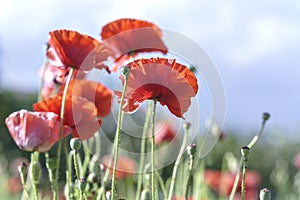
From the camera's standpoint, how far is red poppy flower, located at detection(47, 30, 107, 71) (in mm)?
1038

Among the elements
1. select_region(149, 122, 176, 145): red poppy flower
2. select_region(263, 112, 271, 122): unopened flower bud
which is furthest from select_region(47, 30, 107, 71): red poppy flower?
select_region(149, 122, 176, 145): red poppy flower

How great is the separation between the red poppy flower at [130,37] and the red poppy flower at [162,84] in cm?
25

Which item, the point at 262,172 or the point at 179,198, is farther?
the point at 262,172

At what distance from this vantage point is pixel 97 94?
1.17m

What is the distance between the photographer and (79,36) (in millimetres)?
1040

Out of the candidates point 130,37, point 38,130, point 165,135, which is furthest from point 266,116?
point 165,135

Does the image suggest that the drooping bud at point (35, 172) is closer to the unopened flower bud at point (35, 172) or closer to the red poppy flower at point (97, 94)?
the unopened flower bud at point (35, 172)

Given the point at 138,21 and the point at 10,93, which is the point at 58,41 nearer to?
the point at 138,21

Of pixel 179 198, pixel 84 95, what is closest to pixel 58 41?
pixel 84 95

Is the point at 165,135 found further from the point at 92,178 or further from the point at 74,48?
the point at 74,48

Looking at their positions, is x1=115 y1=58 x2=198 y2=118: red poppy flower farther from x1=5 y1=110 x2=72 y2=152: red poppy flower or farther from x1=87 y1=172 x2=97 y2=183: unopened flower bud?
x1=87 y1=172 x2=97 y2=183: unopened flower bud

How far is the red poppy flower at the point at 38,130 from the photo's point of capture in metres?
1.02

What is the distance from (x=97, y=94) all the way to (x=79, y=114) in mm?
107

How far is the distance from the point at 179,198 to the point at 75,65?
466mm
